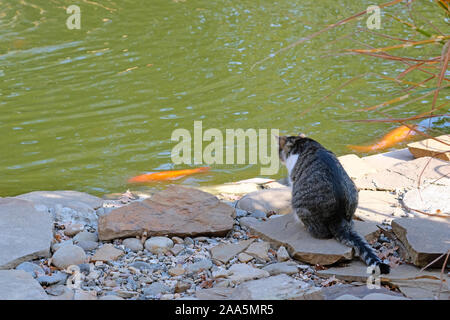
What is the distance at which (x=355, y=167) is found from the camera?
642 centimetres

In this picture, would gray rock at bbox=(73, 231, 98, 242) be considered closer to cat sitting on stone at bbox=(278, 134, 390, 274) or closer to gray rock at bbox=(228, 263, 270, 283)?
gray rock at bbox=(228, 263, 270, 283)

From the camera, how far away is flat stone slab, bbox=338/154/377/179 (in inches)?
247

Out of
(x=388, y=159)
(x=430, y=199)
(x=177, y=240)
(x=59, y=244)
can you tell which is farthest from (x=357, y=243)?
(x=388, y=159)

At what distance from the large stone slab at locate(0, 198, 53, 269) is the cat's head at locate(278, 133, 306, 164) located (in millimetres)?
2069

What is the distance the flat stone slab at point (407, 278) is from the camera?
3.38 metres

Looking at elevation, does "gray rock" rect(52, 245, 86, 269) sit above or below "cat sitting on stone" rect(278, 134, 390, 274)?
below

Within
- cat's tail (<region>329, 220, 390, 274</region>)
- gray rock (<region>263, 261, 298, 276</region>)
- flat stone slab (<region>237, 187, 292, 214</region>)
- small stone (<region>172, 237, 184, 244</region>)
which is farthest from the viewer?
flat stone slab (<region>237, 187, 292, 214</region>)

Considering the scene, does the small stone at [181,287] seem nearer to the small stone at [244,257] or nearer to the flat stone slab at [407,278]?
the small stone at [244,257]

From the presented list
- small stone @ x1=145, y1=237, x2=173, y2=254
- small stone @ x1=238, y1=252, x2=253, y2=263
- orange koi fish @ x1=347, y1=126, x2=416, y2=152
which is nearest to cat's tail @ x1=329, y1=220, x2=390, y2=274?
small stone @ x1=238, y1=252, x2=253, y2=263

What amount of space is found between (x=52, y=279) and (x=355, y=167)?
3862mm

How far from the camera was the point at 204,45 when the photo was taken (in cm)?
1178

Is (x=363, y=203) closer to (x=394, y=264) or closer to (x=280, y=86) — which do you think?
(x=394, y=264)

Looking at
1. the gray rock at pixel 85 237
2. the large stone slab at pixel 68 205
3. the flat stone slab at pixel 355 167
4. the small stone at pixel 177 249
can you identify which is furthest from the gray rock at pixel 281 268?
the flat stone slab at pixel 355 167
